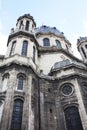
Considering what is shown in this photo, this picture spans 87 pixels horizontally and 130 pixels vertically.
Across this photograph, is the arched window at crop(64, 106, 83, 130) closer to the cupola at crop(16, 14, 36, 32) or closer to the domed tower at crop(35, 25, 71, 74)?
the domed tower at crop(35, 25, 71, 74)

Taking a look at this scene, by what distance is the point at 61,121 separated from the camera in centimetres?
1844

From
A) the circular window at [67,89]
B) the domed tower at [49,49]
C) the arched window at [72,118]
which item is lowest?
the arched window at [72,118]

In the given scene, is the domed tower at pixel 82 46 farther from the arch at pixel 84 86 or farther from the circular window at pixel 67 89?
the circular window at pixel 67 89

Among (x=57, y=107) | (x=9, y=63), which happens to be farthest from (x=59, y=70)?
(x=9, y=63)

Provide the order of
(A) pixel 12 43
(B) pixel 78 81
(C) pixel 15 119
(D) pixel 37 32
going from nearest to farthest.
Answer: (C) pixel 15 119 → (B) pixel 78 81 → (A) pixel 12 43 → (D) pixel 37 32

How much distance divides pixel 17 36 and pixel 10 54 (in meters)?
3.62

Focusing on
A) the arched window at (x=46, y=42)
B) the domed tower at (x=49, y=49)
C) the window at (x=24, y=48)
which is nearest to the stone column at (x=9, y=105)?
the window at (x=24, y=48)

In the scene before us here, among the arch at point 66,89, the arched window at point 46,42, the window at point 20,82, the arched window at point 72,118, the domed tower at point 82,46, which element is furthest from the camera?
the domed tower at point 82,46

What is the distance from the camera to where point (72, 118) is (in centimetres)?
1848

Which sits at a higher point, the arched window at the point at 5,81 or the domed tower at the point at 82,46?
the domed tower at the point at 82,46

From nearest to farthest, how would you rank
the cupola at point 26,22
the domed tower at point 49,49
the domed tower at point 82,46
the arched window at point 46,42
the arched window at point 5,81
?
the arched window at point 5,81
the domed tower at point 49,49
the cupola at point 26,22
the arched window at point 46,42
the domed tower at point 82,46

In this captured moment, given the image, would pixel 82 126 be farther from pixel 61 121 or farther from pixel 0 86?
pixel 0 86

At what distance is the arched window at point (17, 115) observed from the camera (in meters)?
15.6

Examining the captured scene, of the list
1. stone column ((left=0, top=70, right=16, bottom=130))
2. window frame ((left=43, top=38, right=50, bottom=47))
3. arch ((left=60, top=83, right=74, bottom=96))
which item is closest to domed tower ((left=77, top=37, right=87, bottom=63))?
window frame ((left=43, top=38, right=50, bottom=47))
